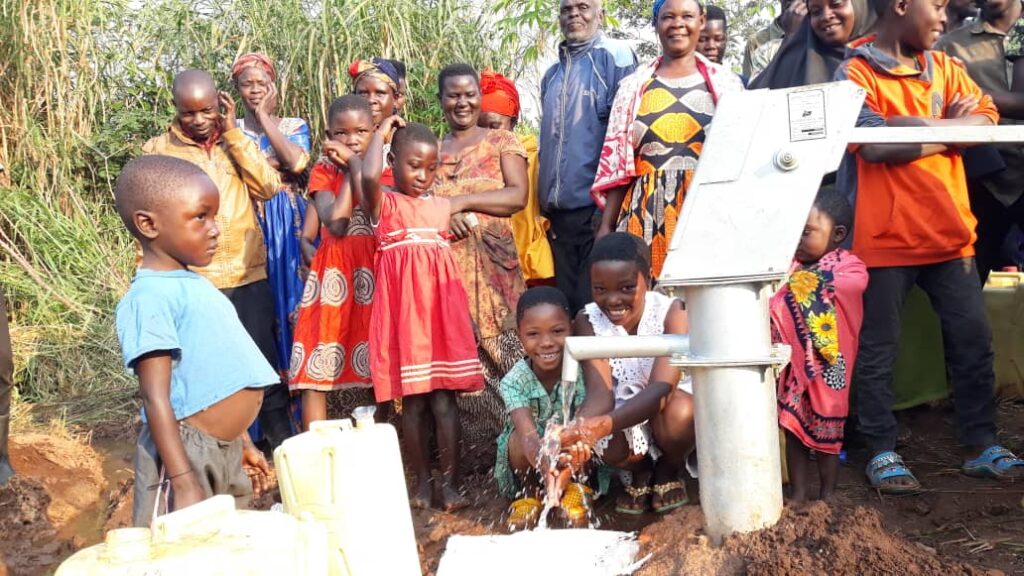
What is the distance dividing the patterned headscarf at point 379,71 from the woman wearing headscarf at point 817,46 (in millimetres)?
1685

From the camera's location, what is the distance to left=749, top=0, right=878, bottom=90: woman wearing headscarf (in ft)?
12.3

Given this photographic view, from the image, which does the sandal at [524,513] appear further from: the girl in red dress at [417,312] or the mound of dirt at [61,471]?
the mound of dirt at [61,471]

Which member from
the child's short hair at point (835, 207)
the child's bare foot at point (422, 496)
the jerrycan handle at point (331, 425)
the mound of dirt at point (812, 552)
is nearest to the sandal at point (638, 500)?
the child's bare foot at point (422, 496)

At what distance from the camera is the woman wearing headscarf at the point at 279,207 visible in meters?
4.42

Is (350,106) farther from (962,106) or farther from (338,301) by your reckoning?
(962,106)

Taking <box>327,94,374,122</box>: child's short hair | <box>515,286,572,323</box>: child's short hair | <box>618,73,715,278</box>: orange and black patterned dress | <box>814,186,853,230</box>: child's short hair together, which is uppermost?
<box>327,94,374,122</box>: child's short hair

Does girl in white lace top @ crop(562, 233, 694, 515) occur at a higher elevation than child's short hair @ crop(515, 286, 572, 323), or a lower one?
lower

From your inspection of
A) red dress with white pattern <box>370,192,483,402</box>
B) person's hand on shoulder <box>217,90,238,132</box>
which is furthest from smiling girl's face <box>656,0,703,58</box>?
person's hand on shoulder <box>217,90,238,132</box>

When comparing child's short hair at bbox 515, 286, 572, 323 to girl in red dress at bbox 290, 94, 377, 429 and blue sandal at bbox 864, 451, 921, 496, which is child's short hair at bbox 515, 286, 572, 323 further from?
blue sandal at bbox 864, 451, 921, 496

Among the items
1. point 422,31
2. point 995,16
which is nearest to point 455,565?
point 995,16

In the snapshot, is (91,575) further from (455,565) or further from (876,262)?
(876,262)

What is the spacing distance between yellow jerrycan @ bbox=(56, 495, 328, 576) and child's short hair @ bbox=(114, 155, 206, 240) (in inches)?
42.6

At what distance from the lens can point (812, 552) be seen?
1.77 m

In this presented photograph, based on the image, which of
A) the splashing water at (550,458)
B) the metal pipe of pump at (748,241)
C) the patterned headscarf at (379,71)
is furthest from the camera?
the patterned headscarf at (379,71)
